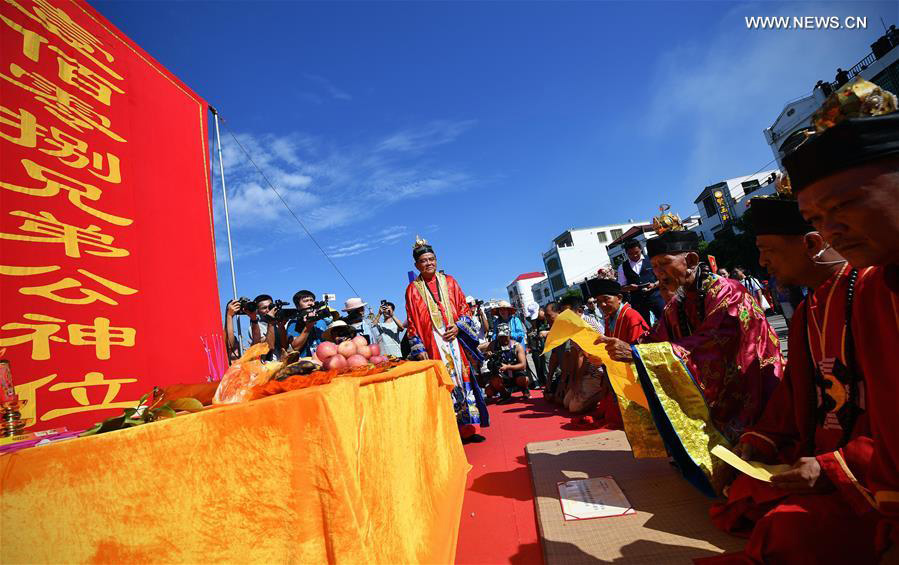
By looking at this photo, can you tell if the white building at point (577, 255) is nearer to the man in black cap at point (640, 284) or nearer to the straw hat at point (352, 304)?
the man in black cap at point (640, 284)

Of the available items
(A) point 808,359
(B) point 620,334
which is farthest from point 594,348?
(B) point 620,334

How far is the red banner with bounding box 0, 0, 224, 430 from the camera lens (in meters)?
2.29

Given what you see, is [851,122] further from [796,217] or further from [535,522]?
[535,522]

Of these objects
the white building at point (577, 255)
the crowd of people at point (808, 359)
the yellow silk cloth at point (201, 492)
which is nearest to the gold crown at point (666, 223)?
the crowd of people at point (808, 359)

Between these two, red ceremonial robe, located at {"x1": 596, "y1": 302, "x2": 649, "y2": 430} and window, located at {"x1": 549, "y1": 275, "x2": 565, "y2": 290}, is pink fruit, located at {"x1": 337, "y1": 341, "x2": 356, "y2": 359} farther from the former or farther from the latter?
window, located at {"x1": 549, "y1": 275, "x2": 565, "y2": 290}

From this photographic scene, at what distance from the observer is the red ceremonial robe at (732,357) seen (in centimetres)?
238

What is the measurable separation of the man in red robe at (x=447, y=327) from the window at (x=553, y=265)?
46.0m

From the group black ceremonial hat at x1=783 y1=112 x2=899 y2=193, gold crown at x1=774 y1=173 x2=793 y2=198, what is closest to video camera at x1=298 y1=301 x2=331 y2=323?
gold crown at x1=774 y1=173 x2=793 y2=198

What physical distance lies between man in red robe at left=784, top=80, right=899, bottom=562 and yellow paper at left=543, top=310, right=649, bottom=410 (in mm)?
1560

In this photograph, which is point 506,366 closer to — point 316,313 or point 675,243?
point 316,313

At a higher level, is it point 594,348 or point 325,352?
point 325,352

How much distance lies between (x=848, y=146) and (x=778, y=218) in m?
0.84

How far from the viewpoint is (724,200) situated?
30.9 metres

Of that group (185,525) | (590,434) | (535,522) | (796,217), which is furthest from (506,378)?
(185,525)
